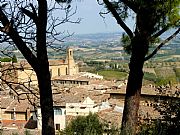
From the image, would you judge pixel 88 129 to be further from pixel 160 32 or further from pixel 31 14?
pixel 160 32

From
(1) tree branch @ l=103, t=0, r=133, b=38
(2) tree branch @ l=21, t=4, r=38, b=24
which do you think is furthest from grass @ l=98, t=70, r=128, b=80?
(2) tree branch @ l=21, t=4, r=38, b=24

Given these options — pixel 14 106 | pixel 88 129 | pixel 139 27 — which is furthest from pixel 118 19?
pixel 14 106

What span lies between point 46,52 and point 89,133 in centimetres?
105

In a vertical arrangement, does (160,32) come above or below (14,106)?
above

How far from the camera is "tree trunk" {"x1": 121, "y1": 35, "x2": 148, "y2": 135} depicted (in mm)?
5480

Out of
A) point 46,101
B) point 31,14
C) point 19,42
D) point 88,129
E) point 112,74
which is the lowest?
point 112,74

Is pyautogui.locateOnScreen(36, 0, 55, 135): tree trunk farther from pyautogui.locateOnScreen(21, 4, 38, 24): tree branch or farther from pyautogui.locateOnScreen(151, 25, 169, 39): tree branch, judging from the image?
pyautogui.locateOnScreen(151, 25, 169, 39): tree branch

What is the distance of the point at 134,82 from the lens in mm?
5609

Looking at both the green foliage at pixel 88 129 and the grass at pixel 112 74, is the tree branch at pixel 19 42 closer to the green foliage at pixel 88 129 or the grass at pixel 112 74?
the green foliage at pixel 88 129

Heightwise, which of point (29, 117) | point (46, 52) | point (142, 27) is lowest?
point (29, 117)

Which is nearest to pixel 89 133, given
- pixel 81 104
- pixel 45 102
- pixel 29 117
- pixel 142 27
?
pixel 45 102

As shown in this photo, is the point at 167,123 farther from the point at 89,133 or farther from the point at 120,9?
the point at 120,9

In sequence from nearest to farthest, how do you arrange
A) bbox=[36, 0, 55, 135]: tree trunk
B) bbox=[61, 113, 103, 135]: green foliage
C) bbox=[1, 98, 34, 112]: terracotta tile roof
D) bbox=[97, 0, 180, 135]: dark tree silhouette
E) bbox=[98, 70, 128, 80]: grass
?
1. bbox=[36, 0, 55, 135]: tree trunk
2. bbox=[61, 113, 103, 135]: green foliage
3. bbox=[97, 0, 180, 135]: dark tree silhouette
4. bbox=[1, 98, 34, 112]: terracotta tile roof
5. bbox=[98, 70, 128, 80]: grass

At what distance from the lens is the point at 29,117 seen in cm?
2944
